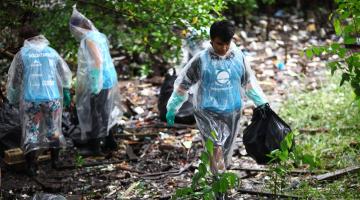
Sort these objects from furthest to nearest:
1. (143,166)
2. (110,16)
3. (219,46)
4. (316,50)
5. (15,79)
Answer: (110,16) → (143,166) → (15,79) → (219,46) → (316,50)

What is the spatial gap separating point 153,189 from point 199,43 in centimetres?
271

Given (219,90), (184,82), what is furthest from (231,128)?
(184,82)

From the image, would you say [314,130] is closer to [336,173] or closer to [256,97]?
[336,173]

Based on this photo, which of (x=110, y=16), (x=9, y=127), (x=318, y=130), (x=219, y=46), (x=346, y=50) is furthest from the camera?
(x=110, y=16)

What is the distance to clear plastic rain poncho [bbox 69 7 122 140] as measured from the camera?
6.80 m

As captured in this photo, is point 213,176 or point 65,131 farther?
point 65,131

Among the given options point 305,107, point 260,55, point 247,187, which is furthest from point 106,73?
point 260,55

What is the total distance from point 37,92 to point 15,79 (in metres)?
0.32

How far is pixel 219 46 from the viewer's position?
16.8ft

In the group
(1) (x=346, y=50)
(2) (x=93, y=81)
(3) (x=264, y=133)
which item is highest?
(1) (x=346, y=50)

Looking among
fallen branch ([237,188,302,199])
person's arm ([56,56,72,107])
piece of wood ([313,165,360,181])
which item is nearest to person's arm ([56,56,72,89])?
person's arm ([56,56,72,107])

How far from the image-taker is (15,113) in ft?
22.2

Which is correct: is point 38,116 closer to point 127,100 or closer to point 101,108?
point 101,108

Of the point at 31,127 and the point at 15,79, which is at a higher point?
the point at 15,79
